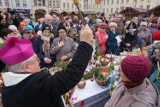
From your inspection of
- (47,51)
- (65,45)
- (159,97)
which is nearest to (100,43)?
(65,45)

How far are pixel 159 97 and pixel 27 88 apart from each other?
1054mm

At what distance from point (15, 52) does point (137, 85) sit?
0.98 m

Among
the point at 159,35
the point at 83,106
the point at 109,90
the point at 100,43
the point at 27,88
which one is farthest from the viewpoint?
the point at 100,43

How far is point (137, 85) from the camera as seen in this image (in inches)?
47.3

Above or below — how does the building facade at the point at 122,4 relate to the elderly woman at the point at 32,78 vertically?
above

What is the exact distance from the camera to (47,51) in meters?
2.95

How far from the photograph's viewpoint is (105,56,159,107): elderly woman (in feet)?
3.68

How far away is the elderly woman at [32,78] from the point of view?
2.74ft

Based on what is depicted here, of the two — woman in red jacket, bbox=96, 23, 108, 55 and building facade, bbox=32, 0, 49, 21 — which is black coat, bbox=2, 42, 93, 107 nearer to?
woman in red jacket, bbox=96, 23, 108, 55

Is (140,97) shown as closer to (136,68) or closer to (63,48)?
(136,68)

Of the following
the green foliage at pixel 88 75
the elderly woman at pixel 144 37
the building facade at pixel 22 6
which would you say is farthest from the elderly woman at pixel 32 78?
the building facade at pixel 22 6

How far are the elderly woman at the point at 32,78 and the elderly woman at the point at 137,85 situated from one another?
434 mm

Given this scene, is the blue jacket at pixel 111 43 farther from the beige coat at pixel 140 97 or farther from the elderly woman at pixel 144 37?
the beige coat at pixel 140 97

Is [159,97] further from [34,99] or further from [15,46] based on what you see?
[15,46]
